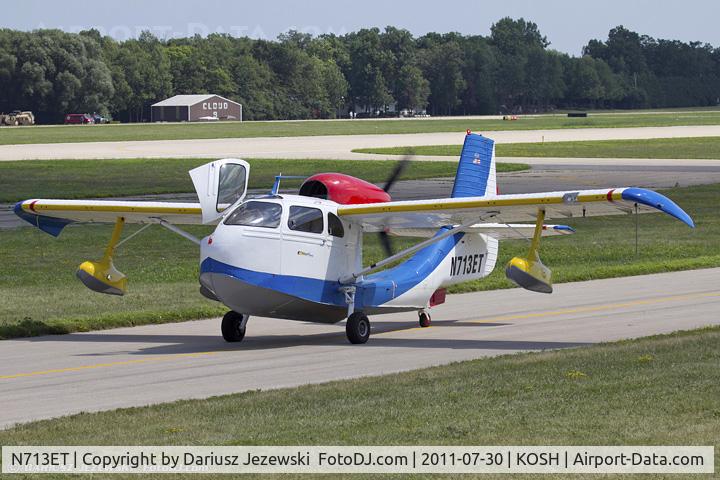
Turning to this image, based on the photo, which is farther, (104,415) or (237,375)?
(237,375)

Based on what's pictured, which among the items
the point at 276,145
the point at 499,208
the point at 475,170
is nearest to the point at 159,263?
the point at 475,170

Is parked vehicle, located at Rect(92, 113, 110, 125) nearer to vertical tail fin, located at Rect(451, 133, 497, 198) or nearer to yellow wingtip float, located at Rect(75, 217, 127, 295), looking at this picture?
vertical tail fin, located at Rect(451, 133, 497, 198)

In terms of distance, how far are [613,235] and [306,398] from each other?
881 inches

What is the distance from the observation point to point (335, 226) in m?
19.7

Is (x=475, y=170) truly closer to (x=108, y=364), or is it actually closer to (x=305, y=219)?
(x=305, y=219)

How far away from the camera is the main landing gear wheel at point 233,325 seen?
1959 centimetres

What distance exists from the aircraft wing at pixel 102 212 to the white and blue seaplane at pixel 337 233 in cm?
2

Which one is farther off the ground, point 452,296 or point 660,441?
point 660,441

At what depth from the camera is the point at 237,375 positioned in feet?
54.4

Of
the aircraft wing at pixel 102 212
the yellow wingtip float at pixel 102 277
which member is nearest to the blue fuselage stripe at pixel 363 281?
the aircraft wing at pixel 102 212

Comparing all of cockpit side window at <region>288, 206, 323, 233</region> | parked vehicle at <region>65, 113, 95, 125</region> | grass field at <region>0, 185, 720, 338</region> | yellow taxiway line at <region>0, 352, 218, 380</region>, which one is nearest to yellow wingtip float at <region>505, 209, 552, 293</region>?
cockpit side window at <region>288, 206, 323, 233</region>

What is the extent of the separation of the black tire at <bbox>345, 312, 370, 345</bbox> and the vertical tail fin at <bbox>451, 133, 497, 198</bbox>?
3.30 m

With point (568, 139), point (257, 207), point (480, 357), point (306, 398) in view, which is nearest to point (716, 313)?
point (480, 357)

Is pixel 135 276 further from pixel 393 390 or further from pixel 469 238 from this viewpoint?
pixel 393 390
